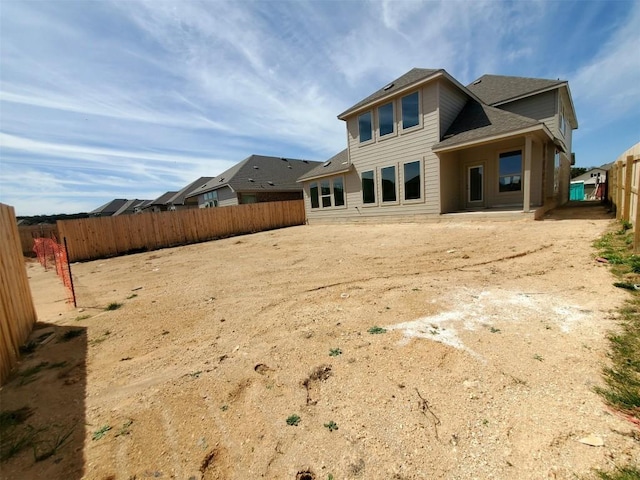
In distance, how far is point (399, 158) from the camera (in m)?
12.3

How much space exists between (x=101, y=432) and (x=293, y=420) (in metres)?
1.33

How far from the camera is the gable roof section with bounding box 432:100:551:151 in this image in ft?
29.9

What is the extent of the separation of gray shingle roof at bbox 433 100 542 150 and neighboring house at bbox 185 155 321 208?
13.8 metres

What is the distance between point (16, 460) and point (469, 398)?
2.95 metres

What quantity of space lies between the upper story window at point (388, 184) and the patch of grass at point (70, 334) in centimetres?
1158

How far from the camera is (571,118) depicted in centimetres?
1552

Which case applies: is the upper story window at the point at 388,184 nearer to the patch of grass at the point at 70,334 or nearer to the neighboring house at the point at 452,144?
the neighboring house at the point at 452,144

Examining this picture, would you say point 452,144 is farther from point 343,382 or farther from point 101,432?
point 101,432

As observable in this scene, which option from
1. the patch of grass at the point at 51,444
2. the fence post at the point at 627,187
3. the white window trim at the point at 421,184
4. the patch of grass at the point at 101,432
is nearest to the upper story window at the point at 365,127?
the white window trim at the point at 421,184

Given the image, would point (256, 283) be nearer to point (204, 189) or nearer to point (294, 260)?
point (294, 260)

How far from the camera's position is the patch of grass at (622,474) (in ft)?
4.21

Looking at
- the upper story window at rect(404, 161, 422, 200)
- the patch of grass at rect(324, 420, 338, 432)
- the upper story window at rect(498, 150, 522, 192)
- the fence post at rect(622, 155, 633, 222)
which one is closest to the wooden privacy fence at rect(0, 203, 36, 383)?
the patch of grass at rect(324, 420, 338, 432)

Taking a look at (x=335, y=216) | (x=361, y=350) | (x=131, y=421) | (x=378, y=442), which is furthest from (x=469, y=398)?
(x=335, y=216)

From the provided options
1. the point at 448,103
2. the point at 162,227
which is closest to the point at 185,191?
the point at 162,227
